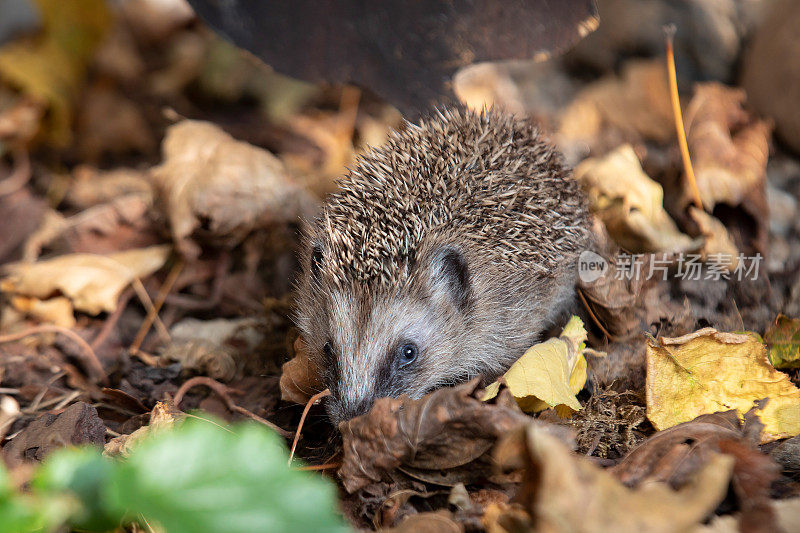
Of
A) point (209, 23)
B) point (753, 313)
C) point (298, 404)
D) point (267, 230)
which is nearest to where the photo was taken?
point (298, 404)

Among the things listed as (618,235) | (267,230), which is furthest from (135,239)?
(618,235)

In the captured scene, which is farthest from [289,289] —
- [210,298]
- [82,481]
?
[82,481]

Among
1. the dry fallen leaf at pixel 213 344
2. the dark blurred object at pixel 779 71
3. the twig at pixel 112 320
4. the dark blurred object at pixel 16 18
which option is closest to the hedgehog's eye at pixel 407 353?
the dry fallen leaf at pixel 213 344

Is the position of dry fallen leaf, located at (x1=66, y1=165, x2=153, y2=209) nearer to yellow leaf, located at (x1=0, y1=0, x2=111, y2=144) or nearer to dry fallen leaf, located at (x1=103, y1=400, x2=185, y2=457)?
yellow leaf, located at (x1=0, y1=0, x2=111, y2=144)

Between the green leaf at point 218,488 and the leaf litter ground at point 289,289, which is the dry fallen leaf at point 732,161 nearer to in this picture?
the leaf litter ground at point 289,289

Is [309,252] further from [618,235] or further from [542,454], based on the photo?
[542,454]

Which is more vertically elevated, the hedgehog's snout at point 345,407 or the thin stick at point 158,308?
the hedgehog's snout at point 345,407
